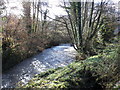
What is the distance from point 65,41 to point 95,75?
1583cm

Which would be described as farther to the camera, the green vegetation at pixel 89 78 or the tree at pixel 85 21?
the tree at pixel 85 21

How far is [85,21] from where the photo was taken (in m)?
9.17

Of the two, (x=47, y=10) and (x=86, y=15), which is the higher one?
(x=47, y=10)

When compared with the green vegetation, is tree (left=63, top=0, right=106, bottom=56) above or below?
above

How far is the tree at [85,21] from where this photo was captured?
8.69 metres

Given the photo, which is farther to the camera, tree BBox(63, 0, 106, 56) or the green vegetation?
tree BBox(63, 0, 106, 56)

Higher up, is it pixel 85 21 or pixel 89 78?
pixel 85 21

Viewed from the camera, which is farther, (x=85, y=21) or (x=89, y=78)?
(x=85, y=21)

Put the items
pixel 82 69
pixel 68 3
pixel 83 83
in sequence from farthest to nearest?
pixel 68 3 → pixel 82 69 → pixel 83 83

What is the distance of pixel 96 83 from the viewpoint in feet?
13.1

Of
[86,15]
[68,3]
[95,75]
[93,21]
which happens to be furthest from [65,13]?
[95,75]

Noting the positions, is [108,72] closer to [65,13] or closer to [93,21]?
[93,21]

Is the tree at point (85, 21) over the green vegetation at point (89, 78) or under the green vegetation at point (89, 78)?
over

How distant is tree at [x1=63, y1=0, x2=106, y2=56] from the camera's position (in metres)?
8.69
